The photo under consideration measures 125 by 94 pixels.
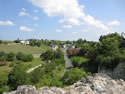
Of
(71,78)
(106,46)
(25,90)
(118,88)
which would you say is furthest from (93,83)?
(106,46)

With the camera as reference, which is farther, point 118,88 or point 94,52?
point 94,52

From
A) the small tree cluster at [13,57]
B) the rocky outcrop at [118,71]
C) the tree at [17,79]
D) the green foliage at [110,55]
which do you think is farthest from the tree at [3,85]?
the small tree cluster at [13,57]

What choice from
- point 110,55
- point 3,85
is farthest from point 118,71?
point 3,85

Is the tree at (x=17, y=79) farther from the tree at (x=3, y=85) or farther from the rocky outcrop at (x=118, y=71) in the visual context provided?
the rocky outcrop at (x=118, y=71)

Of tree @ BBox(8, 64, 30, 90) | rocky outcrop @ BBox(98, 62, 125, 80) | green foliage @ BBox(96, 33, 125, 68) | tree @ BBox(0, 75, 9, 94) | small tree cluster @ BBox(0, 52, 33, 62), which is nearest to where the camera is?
tree @ BBox(0, 75, 9, 94)

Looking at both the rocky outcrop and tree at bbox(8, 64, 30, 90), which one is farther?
tree at bbox(8, 64, 30, 90)

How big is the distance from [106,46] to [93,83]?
18.8m

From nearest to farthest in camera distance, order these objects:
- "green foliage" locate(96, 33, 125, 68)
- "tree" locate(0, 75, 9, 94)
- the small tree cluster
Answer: "tree" locate(0, 75, 9, 94)
"green foliage" locate(96, 33, 125, 68)
the small tree cluster

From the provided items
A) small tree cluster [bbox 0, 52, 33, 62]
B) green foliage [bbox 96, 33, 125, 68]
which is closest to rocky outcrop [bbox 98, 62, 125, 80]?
green foliage [bbox 96, 33, 125, 68]

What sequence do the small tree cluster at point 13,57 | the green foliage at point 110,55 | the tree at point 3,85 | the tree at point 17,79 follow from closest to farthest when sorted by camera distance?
the tree at point 3,85
the tree at point 17,79
the green foliage at point 110,55
the small tree cluster at point 13,57

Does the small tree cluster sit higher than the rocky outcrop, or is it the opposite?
the rocky outcrop

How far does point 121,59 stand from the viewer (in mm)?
18188

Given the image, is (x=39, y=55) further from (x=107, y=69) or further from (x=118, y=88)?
(x=118, y=88)

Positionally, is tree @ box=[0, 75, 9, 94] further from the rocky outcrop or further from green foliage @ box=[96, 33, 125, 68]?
the rocky outcrop
